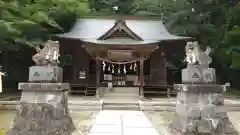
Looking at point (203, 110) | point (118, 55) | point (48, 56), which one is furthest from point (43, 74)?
point (118, 55)

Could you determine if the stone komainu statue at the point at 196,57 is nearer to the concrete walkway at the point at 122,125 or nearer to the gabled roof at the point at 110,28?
the concrete walkway at the point at 122,125

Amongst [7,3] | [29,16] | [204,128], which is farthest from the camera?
[29,16]

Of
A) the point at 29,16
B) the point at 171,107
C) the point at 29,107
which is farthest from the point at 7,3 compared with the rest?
the point at 171,107

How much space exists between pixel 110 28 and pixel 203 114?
34.1 feet

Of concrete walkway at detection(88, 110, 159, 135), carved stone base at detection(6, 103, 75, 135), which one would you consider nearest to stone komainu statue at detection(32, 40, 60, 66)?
carved stone base at detection(6, 103, 75, 135)

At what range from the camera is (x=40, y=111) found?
7.18m

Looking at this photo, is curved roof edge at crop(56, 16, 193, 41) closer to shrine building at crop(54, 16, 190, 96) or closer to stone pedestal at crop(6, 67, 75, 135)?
shrine building at crop(54, 16, 190, 96)

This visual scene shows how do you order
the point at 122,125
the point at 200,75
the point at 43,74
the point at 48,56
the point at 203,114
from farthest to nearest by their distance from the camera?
the point at 122,125 < the point at 48,56 < the point at 43,74 < the point at 200,75 < the point at 203,114

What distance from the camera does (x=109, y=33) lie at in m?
15.7

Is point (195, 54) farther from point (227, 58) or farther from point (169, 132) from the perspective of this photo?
point (227, 58)

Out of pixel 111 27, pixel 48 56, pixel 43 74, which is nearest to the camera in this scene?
pixel 43 74

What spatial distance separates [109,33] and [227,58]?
27.5 ft

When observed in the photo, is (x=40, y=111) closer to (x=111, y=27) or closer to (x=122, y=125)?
(x=122, y=125)

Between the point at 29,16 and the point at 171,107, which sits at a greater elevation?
the point at 29,16
